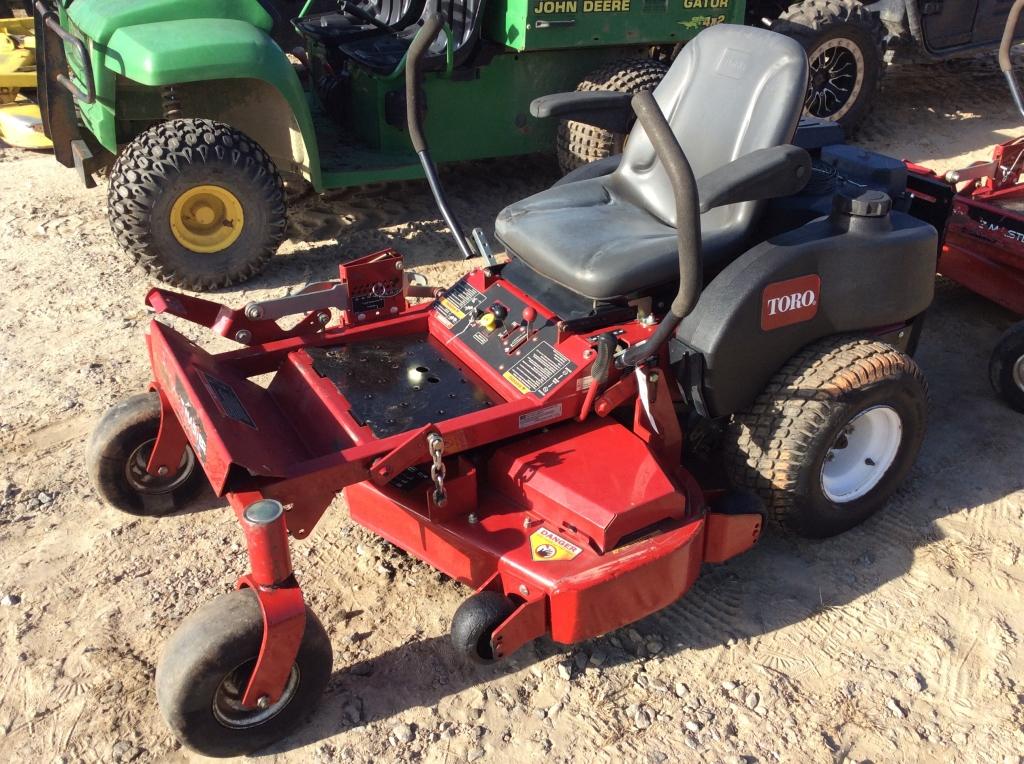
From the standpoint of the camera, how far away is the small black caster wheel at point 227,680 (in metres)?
2.42

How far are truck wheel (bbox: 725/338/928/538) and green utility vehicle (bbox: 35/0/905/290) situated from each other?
191cm

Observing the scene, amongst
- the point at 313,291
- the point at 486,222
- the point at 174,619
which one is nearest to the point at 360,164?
the point at 486,222

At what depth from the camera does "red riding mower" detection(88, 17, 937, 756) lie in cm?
255

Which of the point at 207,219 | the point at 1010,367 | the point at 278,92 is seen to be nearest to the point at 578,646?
the point at 1010,367

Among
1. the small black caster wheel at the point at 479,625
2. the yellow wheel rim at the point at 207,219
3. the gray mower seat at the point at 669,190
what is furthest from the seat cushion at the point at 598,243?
the yellow wheel rim at the point at 207,219

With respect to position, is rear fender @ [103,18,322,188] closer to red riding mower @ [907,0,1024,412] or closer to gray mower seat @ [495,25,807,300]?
gray mower seat @ [495,25,807,300]

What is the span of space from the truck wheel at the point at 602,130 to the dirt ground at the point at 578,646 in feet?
7.53

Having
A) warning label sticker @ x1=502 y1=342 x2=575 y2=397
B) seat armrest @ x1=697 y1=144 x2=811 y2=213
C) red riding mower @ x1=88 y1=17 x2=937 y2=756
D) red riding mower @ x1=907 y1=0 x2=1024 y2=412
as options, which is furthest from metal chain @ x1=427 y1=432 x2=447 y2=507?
red riding mower @ x1=907 y1=0 x2=1024 y2=412

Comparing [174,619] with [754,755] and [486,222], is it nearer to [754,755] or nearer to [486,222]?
[754,755]

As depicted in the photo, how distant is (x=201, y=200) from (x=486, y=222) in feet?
5.40

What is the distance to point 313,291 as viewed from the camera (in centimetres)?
330

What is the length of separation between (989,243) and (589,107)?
1.88 meters

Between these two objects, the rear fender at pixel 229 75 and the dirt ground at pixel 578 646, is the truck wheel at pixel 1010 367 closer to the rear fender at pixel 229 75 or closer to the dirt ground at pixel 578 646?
the dirt ground at pixel 578 646

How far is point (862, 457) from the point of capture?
3373 mm
